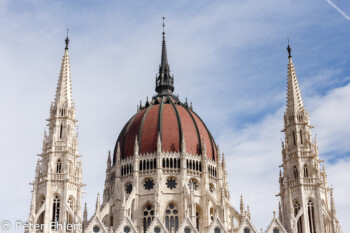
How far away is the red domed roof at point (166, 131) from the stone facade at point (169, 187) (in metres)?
0.48

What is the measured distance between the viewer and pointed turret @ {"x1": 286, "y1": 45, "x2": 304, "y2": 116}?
235ft

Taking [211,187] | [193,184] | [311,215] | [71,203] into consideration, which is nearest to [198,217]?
[193,184]

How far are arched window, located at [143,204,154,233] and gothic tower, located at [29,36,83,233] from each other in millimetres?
10451

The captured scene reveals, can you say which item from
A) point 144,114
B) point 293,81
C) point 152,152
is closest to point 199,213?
point 152,152

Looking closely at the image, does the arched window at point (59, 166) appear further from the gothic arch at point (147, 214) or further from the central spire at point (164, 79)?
the central spire at point (164, 79)

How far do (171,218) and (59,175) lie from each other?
52.3 ft

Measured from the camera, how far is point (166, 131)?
75.2m

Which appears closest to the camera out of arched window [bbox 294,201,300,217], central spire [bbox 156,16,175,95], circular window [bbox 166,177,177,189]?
arched window [bbox 294,201,300,217]

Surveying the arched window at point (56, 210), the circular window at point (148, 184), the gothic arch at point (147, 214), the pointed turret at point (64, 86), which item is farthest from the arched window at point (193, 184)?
the pointed turret at point (64, 86)

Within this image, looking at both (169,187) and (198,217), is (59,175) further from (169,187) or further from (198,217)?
(198,217)

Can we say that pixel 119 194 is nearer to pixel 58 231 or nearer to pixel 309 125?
pixel 58 231

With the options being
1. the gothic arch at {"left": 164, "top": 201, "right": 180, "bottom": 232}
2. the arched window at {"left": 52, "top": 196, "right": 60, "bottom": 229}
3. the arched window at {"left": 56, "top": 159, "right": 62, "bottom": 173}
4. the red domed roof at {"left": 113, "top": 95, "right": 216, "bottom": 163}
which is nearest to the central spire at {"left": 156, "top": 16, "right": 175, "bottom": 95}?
the red domed roof at {"left": 113, "top": 95, "right": 216, "bottom": 163}

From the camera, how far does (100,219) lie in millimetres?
64500

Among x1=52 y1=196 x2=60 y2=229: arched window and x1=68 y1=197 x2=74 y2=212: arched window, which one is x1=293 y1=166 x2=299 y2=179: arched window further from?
x1=52 y1=196 x2=60 y2=229: arched window
